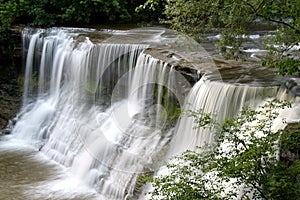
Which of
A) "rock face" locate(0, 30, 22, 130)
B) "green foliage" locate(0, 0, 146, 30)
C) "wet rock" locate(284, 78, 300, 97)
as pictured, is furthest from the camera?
"green foliage" locate(0, 0, 146, 30)

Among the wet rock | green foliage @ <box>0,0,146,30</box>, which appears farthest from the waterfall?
green foliage @ <box>0,0,146,30</box>

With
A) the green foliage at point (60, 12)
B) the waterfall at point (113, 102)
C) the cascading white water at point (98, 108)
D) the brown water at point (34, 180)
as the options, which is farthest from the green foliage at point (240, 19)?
the green foliage at point (60, 12)

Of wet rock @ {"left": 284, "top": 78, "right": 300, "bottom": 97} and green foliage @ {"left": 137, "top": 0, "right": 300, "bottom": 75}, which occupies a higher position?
green foliage @ {"left": 137, "top": 0, "right": 300, "bottom": 75}

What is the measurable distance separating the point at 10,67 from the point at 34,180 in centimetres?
621

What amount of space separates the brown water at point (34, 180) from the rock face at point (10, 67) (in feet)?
9.06

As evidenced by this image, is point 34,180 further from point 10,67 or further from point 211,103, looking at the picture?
point 10,67

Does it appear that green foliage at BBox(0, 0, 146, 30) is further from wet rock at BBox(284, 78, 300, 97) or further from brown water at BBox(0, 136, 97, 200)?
wet rock at BBox(284, 78, 300, 97)

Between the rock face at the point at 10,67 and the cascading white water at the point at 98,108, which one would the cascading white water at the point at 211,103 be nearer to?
the cascading white water at the point at 98,108

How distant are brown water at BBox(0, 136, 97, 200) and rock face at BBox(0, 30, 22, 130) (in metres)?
2.76

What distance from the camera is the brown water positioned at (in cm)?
959

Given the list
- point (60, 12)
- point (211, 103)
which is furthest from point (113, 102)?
point (60, 12)

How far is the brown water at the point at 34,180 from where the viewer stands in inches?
378

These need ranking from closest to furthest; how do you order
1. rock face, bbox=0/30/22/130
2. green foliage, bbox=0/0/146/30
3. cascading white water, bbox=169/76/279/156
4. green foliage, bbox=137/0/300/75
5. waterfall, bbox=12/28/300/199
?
green foliage, bbox=137/0/300/75, cascading white water, bbox=169/76/279/156, waterfall, bbox=12/28/300/199, rock face, bbox=0/30/22/130, green foliage, bbox=0/0/146/30

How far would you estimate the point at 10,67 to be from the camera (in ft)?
50.4
